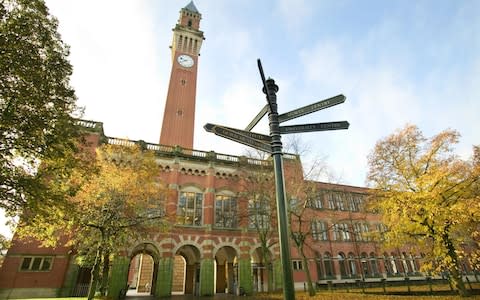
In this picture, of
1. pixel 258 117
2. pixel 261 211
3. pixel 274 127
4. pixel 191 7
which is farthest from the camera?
pixel 191 7

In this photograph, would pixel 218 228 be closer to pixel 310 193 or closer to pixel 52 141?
pixel 310 193

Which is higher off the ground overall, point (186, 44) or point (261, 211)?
point (186, 44)

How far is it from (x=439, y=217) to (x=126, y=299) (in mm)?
21668

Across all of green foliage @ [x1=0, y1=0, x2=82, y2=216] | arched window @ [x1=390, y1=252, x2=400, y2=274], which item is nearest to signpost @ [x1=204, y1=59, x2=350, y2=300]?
green foliage @ [x1=0, y1=0, x2=82, y2=216]

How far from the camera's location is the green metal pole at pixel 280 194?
289cm

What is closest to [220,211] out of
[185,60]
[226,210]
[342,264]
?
[226,210]

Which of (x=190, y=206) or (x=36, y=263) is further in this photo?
(x=190, y=206)

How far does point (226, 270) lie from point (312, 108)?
26.1 meters

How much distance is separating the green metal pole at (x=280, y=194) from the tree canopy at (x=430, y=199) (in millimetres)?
14238

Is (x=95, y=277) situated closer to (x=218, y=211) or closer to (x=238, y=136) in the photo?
(x=218, y=211)

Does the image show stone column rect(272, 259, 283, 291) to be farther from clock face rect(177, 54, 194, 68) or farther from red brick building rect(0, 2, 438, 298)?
clock face rect(177, 54, 194, 68)

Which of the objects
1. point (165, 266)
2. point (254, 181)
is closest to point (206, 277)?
point (165, 266)

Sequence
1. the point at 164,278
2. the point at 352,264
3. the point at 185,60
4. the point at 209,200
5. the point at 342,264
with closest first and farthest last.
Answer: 1. the point at 164,278
2. the point at 209,200
3. the point at 342,264
4. the point at 352,264
5. the point at 185,60

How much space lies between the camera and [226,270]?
1034 inches
